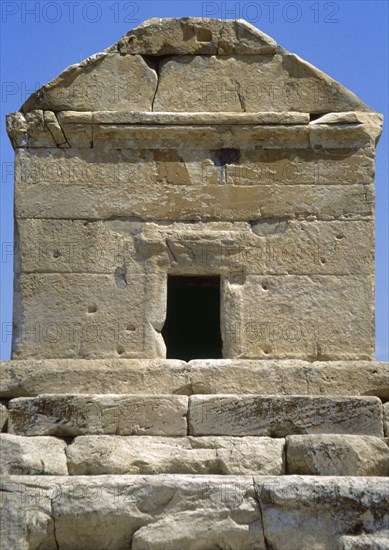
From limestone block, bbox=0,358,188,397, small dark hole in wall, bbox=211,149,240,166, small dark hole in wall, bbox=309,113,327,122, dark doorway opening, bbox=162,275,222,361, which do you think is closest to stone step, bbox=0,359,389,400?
limestone block, bbox=0,358,188,397

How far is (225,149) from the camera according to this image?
11633 millimetres

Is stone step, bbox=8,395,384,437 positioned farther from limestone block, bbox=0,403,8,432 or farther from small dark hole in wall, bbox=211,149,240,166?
small dark hole in wall, bbox=211,149,240,166

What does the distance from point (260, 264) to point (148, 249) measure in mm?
1048

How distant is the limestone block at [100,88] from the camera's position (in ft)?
38.5

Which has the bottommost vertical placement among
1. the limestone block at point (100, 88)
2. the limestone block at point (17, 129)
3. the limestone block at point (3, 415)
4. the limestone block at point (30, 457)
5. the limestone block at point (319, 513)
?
the limestone block at point (319, 513)

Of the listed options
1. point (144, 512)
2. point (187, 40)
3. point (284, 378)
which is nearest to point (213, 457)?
point (144, 512)

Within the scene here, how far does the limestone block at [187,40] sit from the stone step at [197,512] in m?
4.46

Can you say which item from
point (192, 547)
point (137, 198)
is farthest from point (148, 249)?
point (192, 547)

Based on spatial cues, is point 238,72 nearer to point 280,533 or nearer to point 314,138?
point 314,138

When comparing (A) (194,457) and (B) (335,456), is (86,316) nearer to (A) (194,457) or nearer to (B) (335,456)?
(A) (194,457)

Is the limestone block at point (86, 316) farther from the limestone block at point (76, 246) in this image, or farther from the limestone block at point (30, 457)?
the limestone block at point (30, 457)

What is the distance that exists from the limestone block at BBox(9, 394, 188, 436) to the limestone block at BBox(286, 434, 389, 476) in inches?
37.9

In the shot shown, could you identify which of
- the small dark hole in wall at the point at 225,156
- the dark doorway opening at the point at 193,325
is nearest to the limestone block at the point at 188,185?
the small dark hole in wall at the point at 225,156

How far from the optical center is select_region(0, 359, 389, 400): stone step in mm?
10648
